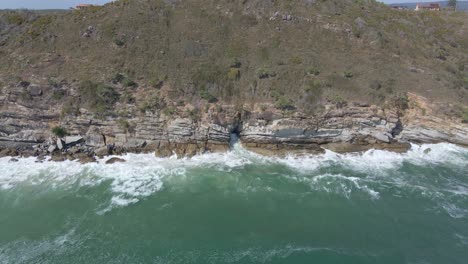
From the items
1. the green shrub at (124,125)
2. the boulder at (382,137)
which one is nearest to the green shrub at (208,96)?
the green shrub at (124,125)

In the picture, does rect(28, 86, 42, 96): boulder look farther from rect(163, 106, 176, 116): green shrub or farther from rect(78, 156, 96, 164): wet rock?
rect(163, 106, 176, 116): green shrub

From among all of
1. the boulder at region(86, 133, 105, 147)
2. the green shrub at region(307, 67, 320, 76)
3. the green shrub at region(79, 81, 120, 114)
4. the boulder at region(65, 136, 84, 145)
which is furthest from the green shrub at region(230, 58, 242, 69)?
the boulder at region(65, 136, 84, 145)

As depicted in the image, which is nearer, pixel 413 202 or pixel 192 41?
pixel 413 202

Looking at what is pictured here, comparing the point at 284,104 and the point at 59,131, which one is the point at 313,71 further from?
the point at 59,131

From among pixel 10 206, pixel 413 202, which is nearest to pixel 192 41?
pixel 10 206

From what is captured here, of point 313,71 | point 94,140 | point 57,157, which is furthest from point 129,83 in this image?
point 313,71

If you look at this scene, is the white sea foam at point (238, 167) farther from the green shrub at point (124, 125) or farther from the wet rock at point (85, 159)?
the green shrub at point (124, 125)

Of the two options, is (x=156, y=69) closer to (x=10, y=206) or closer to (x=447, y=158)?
(x=10, y=206)
